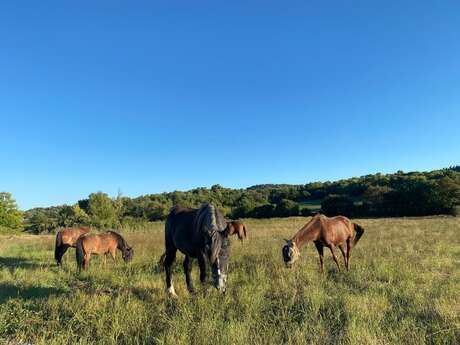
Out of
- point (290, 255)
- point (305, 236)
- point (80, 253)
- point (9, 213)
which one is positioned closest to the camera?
point (290, 255)

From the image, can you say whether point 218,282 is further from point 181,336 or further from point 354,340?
point 354,340

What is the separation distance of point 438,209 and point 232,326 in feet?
157

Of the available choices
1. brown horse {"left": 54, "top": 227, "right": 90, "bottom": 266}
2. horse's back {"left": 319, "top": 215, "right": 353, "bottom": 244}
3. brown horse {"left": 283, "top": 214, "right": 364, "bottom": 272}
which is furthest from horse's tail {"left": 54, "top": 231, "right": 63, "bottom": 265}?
horse's back {"left": 319, "top": 215, "right": 353, "bottom": 244}

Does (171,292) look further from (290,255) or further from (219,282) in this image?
(290,255)

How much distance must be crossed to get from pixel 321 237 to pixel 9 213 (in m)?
53.6

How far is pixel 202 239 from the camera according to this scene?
18.8 ft

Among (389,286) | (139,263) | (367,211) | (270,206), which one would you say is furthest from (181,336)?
(270,206)

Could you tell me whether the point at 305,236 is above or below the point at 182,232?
below

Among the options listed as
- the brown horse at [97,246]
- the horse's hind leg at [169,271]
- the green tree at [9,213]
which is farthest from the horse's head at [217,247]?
the green tree at [9,213]

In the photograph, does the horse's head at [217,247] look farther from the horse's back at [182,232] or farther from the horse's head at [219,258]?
the horse's back at [182,232]

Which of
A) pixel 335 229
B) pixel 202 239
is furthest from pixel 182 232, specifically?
pixel 335 229

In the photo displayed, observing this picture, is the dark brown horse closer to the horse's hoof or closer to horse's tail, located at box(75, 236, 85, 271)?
the horse's hoof

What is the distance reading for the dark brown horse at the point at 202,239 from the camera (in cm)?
512

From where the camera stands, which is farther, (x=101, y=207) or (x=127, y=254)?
(x=101, y=207)
